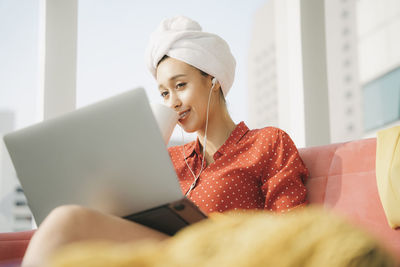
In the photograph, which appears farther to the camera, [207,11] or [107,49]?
[207,11]

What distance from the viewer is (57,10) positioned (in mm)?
2023

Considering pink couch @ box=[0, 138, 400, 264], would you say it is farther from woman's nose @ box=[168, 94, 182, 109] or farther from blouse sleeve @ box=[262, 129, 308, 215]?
woman's nose @ box=[168, 94, 182, 109]

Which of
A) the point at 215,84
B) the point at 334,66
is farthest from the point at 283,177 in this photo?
the point at 334,66

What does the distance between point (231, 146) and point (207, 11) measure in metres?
1.76

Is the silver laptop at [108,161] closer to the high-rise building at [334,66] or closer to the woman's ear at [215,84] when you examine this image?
the woman's ear at [215,84]

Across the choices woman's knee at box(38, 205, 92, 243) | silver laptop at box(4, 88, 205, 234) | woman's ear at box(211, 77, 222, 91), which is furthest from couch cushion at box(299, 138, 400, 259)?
woman's knee at box(38, 205, 92, 243)

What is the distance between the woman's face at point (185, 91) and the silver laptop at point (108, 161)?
0.69 metres

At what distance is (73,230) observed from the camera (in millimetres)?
759

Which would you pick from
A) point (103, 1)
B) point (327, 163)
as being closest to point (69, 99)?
point (103, 1)

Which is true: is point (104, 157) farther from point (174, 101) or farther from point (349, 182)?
point (349, 182)

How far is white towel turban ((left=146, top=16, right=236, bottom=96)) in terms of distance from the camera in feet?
5.32

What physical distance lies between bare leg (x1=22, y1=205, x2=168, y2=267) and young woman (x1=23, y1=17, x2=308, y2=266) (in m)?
0.50

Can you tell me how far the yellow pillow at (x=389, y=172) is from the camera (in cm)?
126

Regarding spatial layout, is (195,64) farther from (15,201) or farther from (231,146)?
(15,201)
